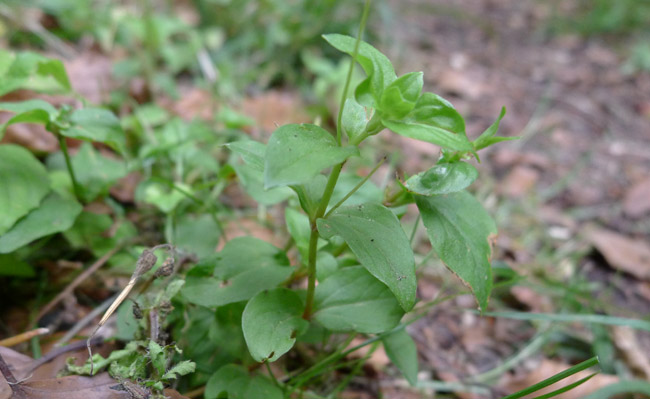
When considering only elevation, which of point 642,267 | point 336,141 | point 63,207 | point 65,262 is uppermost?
point 336,141

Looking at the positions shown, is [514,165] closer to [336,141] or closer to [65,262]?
[336,141]

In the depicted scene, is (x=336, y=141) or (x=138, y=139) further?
(x=138, y=139)

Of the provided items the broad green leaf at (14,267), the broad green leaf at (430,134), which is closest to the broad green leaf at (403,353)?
the broad green leaf at (430,134)

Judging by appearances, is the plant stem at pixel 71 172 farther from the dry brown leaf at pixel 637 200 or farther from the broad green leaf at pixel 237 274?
the dry brown leaf at pixel 637 200

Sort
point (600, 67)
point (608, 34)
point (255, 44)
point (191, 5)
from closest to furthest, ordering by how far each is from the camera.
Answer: point (255, 44) < point (191, 5) < point (600, 67) < point (608, 34)

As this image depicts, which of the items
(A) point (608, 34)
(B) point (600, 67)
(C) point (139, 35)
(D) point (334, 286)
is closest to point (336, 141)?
(D) point (334, 286)

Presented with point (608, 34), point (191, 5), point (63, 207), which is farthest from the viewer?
point (608, 34)

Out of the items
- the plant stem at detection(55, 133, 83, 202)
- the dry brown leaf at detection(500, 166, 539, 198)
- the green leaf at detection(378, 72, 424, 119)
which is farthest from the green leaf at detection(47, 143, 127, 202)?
the dry brown leaf at detection(500, 166, 539, 198)
